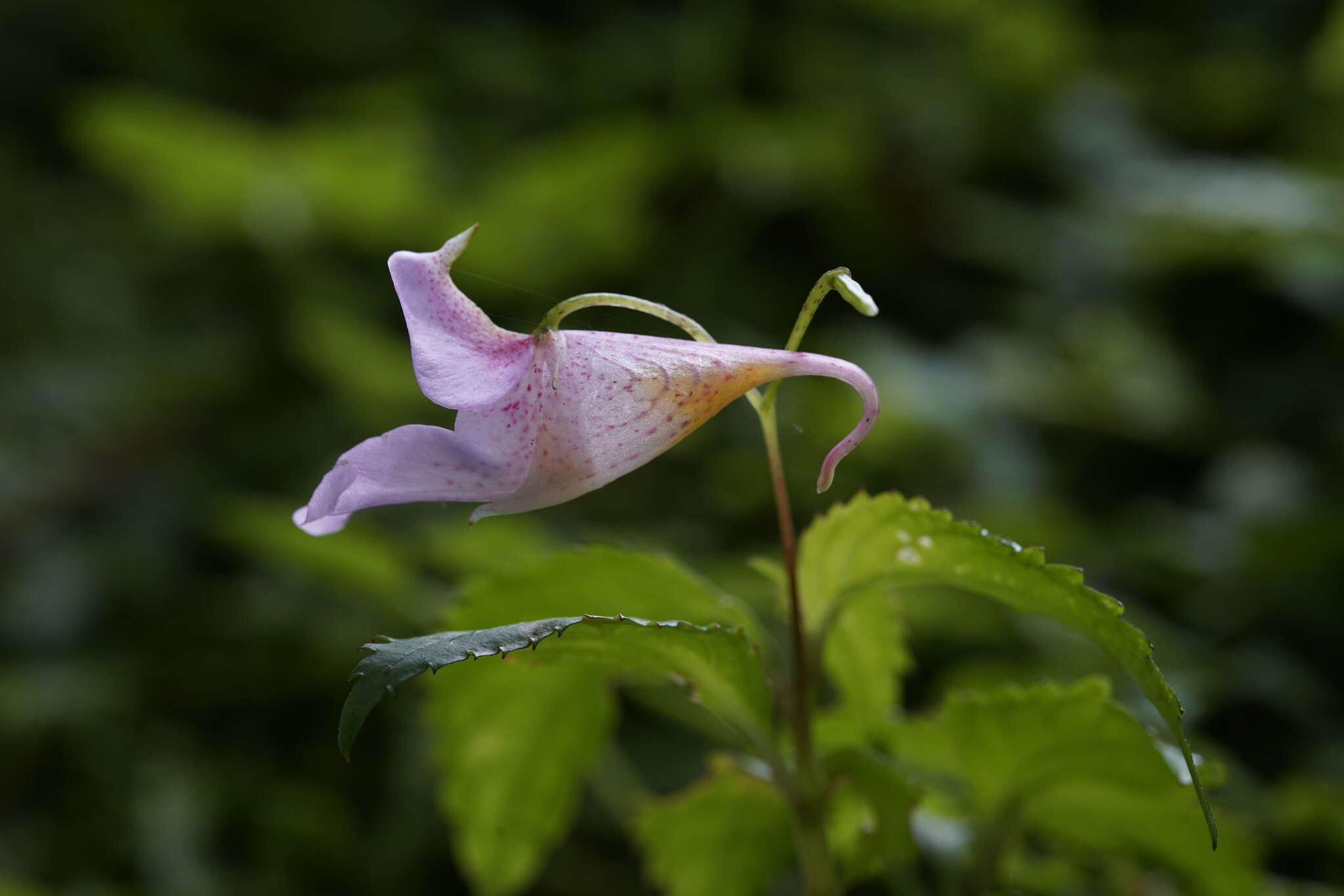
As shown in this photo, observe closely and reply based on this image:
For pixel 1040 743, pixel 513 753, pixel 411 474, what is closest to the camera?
pixel 411 474

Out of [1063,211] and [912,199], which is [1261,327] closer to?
[1063,211]

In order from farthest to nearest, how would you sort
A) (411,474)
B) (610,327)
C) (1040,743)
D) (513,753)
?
Result: (610,327) → (513,753) → (1040,743) → (411,474)

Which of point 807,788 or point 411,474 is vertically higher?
point 411,474

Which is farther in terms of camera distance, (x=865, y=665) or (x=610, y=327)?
(x=610, y=327)

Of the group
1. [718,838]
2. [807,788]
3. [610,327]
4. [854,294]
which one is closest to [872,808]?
[807,788]

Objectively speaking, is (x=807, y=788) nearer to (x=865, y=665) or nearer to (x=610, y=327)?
(x=865, y=665)

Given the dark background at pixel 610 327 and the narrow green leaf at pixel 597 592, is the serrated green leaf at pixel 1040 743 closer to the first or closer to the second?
the narrow green leaf at pixel 597 592

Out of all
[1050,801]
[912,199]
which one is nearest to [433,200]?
[912,199]

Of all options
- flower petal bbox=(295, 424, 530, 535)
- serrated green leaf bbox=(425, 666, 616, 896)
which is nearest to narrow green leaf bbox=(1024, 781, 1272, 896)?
serrated green leaf bbox=(425, 666, 616, 896)
